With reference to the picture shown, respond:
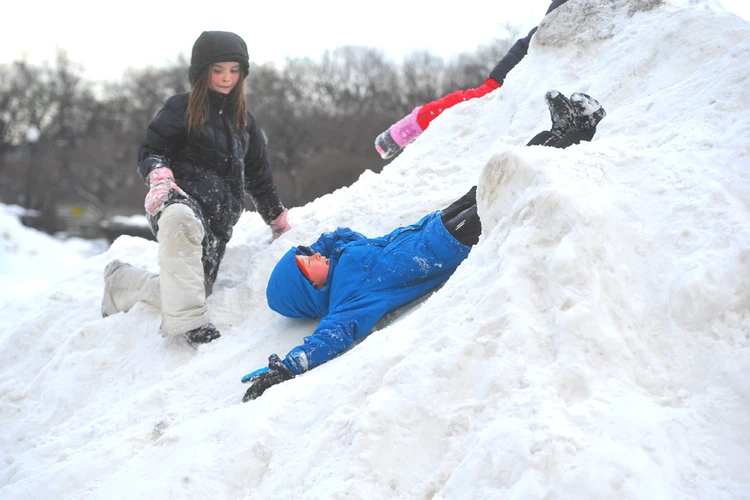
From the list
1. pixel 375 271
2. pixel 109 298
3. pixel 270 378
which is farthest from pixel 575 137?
pixel 109 298

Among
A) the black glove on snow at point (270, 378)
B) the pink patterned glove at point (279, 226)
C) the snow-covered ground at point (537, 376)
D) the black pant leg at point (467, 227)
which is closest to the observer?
the snow-covered ground at point (537, 376)

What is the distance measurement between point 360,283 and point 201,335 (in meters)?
0.98

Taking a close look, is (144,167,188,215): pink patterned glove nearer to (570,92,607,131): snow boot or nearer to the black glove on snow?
the black glove on snow

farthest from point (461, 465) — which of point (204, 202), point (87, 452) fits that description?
point (204, 202)

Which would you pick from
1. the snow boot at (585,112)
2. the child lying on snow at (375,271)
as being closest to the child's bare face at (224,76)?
the child lying on snow at (375,271)

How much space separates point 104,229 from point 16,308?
937 inches

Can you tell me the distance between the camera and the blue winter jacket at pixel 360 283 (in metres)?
2.49

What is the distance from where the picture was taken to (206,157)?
3502 mm

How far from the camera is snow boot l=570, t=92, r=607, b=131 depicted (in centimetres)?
279

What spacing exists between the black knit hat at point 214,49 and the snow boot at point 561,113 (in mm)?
1693

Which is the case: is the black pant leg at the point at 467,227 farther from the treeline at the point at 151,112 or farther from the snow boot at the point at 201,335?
the treeline at the point at 151,112

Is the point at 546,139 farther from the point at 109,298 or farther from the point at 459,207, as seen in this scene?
the point at 109,298

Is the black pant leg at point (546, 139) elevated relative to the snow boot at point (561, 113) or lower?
lower

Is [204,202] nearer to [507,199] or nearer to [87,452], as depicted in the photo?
[87,452]
